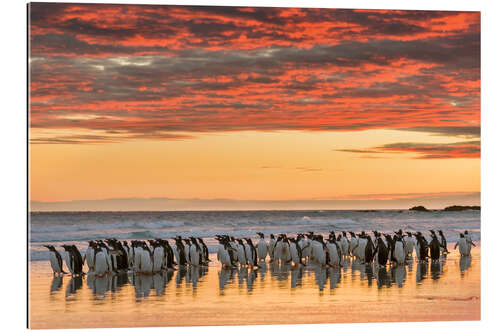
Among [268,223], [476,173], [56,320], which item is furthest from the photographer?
[268,223]

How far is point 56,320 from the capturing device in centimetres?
1127

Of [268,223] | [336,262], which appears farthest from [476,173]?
[268,223]

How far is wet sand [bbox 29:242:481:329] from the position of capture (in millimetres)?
11453

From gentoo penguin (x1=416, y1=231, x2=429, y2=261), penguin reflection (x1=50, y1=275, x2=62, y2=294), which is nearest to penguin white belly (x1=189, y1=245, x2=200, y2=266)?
penguin reflection (x1=50, y1=275, x2=62, y2=294)

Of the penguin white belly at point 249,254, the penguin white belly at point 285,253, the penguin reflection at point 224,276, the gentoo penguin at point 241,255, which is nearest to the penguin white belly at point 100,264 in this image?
the penguin reflection at point 224,276

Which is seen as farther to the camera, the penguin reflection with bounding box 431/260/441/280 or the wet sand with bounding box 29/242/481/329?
the penguin reflection with bounding box 431/260/441/280

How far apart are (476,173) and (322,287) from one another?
2.88 metres

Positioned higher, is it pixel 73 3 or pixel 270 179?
pixel 73 3

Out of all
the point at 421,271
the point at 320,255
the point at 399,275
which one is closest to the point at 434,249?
the point at 421,271

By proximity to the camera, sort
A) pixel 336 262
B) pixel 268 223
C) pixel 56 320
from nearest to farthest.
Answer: pixel 56 320, pixel 336 262, pixel 268 223

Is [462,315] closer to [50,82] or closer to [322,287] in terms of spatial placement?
[322,287]

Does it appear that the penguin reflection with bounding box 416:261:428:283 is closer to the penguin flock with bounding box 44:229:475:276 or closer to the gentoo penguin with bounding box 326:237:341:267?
the penguin flock with bounding box 44:229:475:276

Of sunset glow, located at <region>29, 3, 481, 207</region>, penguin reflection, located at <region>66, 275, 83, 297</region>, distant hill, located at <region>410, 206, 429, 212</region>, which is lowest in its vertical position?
penguin reflection, located at <region>66, 275, 83, 297</region>

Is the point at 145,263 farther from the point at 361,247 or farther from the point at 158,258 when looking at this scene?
the point at 361,247
